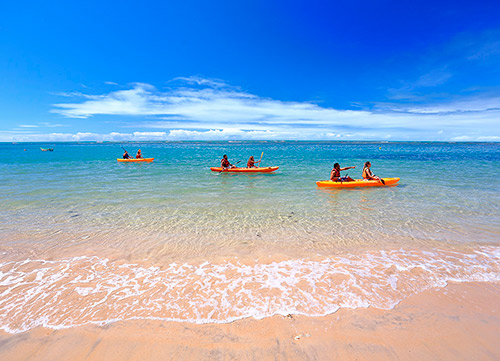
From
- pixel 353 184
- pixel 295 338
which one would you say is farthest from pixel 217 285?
pixel 353 184

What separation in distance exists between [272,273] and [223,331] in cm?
194

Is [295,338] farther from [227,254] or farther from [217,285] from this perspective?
[227,254]

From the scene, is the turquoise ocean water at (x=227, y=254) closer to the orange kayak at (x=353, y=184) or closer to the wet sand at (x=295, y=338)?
the wet sand at (x=295, y=338)

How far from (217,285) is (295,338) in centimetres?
197

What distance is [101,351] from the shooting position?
344 cm

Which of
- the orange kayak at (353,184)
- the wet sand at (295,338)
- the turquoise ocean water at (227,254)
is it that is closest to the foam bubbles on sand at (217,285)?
the turquoise ocean water at (227,254)

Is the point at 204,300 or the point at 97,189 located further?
the point at 97,189

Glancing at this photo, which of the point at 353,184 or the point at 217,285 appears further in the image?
the point at 353,184

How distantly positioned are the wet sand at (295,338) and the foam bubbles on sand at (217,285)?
202 mm

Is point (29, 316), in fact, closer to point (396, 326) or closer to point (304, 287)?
point (304, 287)

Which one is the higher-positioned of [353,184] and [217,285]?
[353,184]

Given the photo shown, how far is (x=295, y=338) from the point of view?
3.61 meters

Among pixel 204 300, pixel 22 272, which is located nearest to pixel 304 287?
pixel 204 300

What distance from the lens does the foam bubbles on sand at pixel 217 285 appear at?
165 inches
